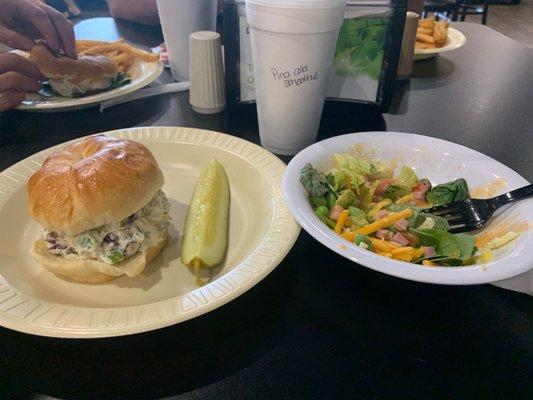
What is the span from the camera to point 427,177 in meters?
1.10

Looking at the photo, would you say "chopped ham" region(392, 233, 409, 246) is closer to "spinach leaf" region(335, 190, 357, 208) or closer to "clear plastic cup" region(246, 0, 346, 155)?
"spinach leaf" region(335, 190, 357, 208)

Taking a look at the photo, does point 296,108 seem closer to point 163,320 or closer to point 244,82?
point 244,82

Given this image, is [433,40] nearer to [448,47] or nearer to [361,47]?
[448,47]

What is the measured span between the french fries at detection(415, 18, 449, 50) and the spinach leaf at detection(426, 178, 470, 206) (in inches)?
43.9

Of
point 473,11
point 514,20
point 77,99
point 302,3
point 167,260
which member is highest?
point 302,3

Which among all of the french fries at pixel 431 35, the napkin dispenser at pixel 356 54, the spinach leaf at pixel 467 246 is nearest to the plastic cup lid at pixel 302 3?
the napkin dispenser at pixel 356 54

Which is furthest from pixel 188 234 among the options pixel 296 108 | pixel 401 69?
pixel 401 69

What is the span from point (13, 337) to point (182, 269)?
1.16 feet

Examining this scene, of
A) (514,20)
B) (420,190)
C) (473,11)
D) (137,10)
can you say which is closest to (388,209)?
(420,190)

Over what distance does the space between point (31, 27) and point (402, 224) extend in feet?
5.09

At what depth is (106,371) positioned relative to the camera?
0.72 m

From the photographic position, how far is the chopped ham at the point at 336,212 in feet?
3.04

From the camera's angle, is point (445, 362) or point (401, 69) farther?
point (401, 69)

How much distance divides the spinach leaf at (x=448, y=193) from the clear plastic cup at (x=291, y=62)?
0.42 metres
